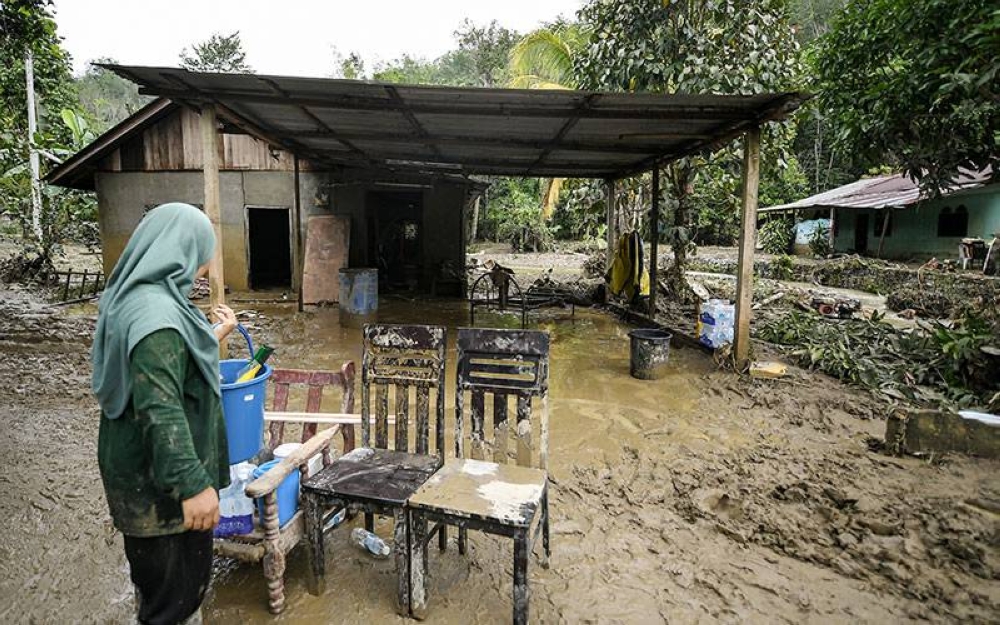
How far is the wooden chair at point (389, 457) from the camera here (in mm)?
2281

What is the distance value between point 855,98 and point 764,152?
8.45ft

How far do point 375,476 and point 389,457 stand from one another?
230 mm

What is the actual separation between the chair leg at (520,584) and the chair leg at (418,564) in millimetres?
410

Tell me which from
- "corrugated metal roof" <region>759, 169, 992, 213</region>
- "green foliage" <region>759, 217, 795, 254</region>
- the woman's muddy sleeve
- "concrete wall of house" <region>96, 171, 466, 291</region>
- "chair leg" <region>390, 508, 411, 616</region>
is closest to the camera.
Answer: the woman's muddy sleeve

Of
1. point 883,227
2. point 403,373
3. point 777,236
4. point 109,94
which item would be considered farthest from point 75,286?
point 109,94

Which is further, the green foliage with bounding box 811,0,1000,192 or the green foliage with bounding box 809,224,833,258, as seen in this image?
the green foliage with bounding box 809,224,833,258

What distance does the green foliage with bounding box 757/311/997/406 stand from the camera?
5.43 m

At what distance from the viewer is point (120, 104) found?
→ 42.2 metres

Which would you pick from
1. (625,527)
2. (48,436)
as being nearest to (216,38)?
(48,436)

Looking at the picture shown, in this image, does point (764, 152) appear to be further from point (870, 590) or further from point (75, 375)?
point (75, 375)

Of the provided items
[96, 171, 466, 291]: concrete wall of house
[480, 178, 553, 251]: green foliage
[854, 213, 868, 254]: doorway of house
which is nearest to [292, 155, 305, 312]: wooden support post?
[96, 171, 466, 291]: concrete wall of house

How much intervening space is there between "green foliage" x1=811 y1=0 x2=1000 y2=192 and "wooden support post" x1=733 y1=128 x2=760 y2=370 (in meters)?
1.45

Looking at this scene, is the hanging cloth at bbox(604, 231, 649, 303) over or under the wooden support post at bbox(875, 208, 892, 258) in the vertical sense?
under

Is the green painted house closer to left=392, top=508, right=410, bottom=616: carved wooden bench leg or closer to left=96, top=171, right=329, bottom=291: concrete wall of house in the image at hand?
left=96, top=171, right=329, bottom=291: concrete wall of house
